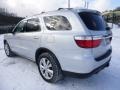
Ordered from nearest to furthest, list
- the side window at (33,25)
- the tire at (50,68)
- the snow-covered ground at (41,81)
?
the tire at (50,68) → the snow-covered ground at (41,81) → the side window at (33,25)

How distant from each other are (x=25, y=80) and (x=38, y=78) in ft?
1.14

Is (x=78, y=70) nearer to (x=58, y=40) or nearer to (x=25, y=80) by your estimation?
(x=58, y=40)

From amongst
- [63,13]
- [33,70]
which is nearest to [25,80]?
[33,70]

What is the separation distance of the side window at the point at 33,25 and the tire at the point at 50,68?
769 mm

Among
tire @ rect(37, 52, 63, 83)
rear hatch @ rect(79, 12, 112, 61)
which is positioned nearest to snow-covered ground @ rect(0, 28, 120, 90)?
tire @ rect(37, 52, 63, 83)

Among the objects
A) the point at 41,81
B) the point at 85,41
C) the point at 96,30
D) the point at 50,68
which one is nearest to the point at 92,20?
the point at 96,30

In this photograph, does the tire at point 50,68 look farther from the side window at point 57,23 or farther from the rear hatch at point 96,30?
the rear hatch at point 96,30

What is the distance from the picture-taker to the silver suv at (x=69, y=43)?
3078 millimetres

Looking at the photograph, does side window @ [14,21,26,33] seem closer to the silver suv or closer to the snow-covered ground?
the silver suv

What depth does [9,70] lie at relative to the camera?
4.68 m

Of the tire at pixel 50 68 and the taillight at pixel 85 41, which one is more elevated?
the taillight at pixel 85 41

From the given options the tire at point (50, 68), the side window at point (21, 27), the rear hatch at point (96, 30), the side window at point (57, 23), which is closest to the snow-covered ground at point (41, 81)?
the tire at point (50, 68)

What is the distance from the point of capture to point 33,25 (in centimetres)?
430

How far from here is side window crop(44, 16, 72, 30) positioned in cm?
333
